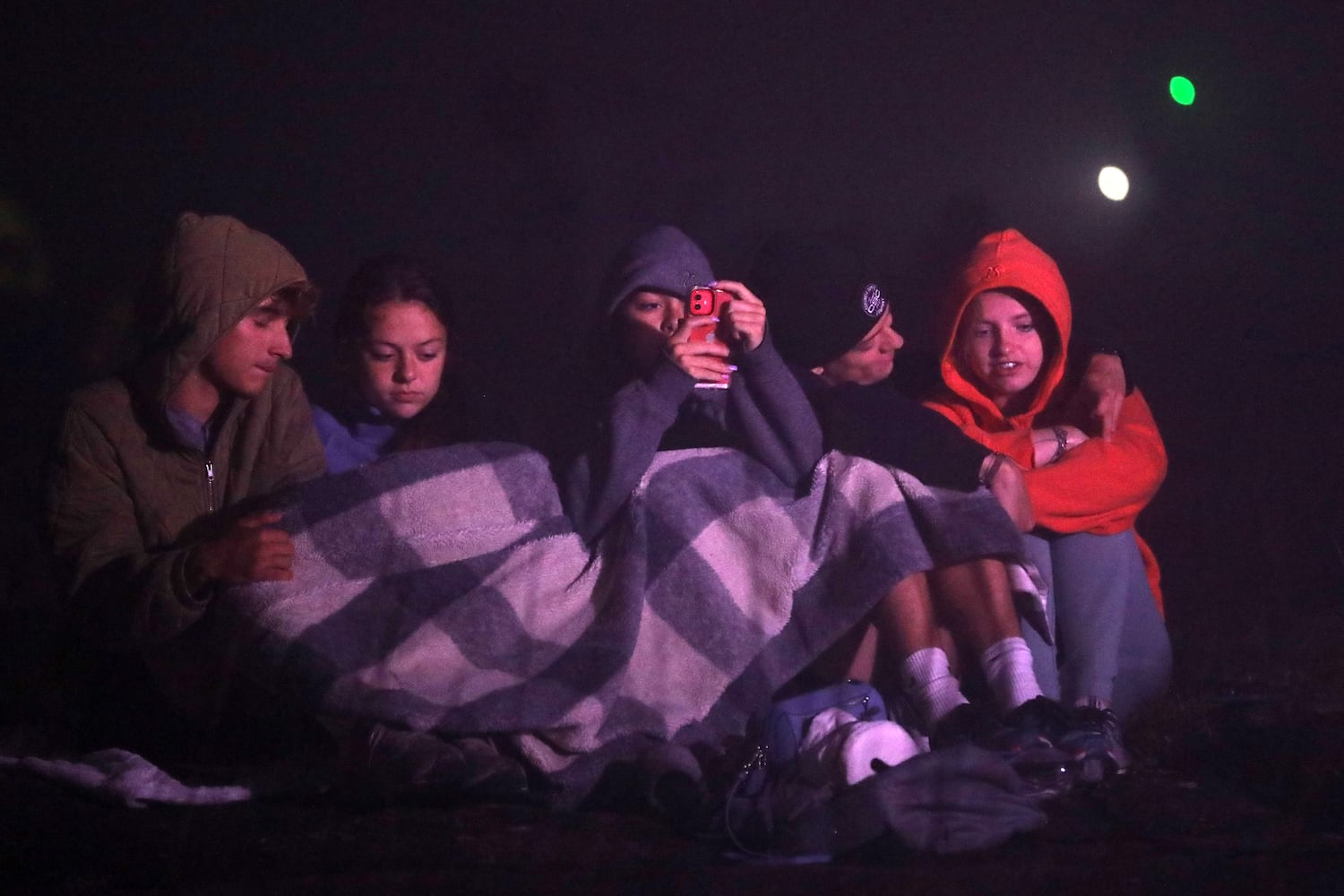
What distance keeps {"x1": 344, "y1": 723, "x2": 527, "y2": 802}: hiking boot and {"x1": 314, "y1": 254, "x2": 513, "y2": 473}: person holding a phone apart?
0.49 meters

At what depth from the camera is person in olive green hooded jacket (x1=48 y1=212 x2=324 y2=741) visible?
1.29m

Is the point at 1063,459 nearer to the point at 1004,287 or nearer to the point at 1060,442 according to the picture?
the point at 1060,442

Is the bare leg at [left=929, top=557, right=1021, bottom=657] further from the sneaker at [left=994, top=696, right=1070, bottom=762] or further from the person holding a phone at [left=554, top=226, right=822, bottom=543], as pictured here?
the person holding a phone at [left=554, top=226, right=822, bottom=543]

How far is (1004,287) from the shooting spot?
67.7 inches

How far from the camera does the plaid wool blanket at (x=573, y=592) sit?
1.28m

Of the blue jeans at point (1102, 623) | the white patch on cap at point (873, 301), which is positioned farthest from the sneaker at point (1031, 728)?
the white patch on cap at point (873, 301)

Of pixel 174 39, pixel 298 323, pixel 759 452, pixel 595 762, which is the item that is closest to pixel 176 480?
pixel 298 323

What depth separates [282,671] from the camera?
1.27 meters

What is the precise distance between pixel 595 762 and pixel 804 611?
327 millimetres

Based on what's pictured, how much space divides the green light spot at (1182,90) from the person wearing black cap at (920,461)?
2.33ft

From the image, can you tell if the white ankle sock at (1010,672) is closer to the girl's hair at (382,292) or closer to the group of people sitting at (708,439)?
the group of people sitting at (708,439)

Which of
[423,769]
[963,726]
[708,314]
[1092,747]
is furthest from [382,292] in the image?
[1092,747]

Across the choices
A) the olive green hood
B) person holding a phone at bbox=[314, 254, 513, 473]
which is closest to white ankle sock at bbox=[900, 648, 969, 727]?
person holding a phone at bbox=[314, 254, 513, 473]

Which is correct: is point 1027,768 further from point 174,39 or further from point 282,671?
point 174,39
